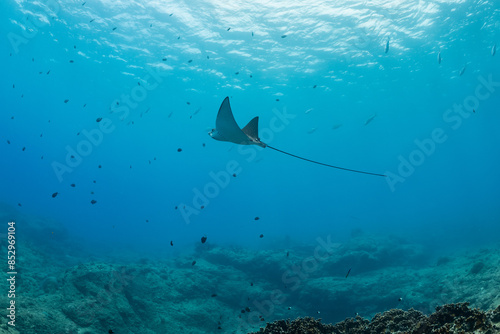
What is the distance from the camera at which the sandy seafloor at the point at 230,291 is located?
7.32 meters

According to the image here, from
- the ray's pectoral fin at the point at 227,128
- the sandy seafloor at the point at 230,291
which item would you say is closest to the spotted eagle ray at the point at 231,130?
the ray's pectoral fin at the point at 227,128

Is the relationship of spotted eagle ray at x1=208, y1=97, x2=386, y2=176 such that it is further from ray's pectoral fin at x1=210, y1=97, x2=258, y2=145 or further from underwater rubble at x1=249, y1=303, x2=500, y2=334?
underwater rubble at x1=249, y1=303, x2=500, y2=334

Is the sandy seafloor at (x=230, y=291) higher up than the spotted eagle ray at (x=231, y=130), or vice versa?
the spotted eagle ray at (x=231, y=130)

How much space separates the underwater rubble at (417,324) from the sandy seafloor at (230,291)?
1766 mm

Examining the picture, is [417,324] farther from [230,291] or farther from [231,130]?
[230,291]

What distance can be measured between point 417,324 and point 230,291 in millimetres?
Answer: 9829

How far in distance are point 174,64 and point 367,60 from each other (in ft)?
68.3

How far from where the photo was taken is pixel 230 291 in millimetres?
12359

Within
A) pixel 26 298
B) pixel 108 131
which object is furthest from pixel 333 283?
pixel 108 131

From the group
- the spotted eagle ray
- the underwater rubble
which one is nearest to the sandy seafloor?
the underwater rubble

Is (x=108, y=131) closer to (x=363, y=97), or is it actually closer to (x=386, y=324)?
(x=363, y=97)

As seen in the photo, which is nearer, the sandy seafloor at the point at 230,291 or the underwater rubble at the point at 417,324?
the underwater rubble at the point at 417,324

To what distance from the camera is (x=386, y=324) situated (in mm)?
4582

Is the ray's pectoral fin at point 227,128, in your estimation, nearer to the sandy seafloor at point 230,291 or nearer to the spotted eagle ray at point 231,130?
the spotted eagle ray at point 231,130
